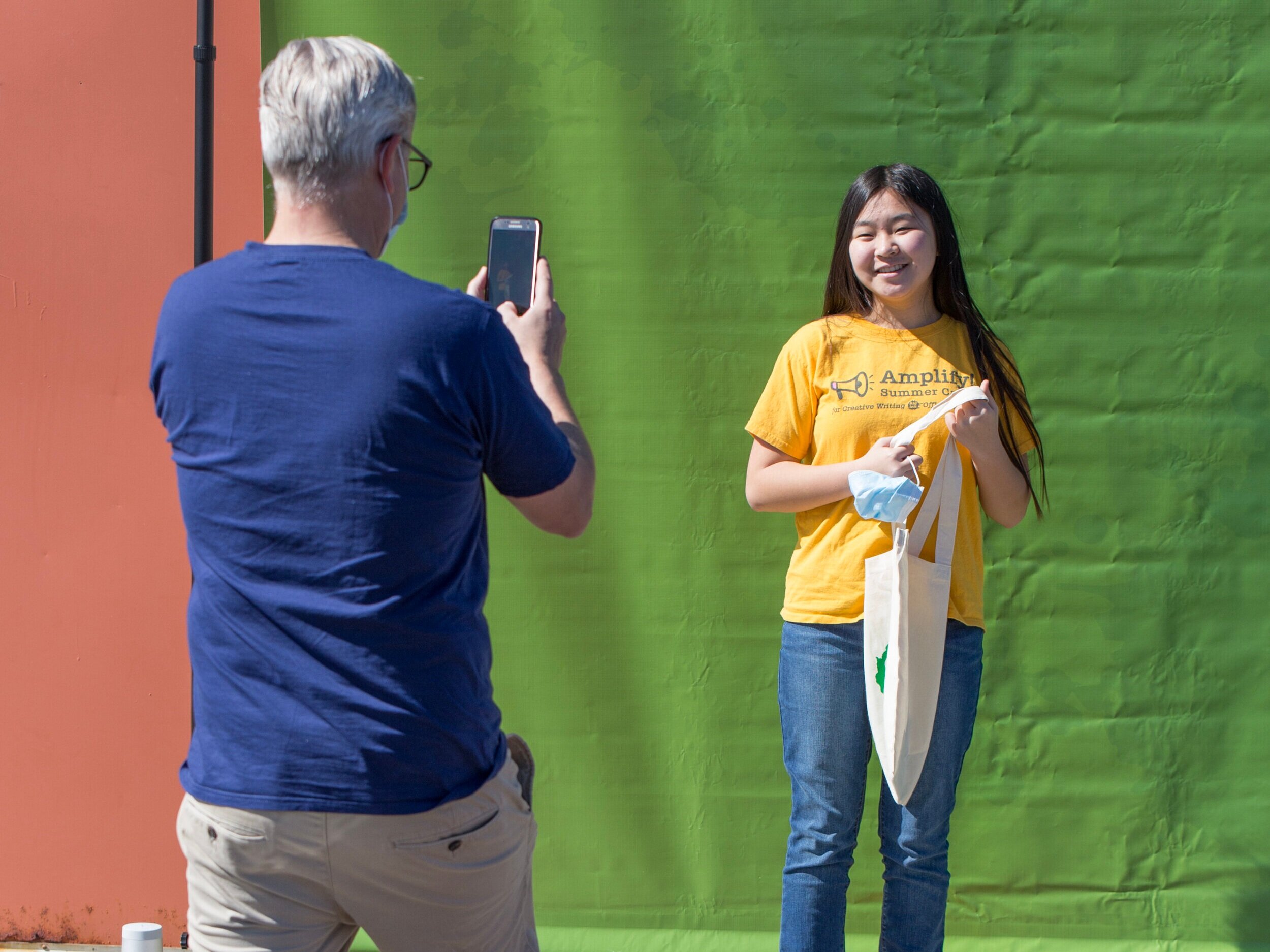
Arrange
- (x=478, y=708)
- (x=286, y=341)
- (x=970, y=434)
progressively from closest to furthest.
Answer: (x=286, y=341) → (x=478, y=708) → (x=970, y=434)

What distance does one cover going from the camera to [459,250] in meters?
2.62

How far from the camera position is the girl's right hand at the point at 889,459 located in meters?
1.93

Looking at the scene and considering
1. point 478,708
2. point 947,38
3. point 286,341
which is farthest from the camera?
point 947,38

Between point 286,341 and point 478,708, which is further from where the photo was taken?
point 478,708

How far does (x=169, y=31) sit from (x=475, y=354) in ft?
6.57

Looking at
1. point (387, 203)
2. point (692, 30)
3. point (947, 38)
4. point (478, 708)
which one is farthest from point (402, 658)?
point (947, 38)

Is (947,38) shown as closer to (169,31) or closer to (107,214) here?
(169,31)

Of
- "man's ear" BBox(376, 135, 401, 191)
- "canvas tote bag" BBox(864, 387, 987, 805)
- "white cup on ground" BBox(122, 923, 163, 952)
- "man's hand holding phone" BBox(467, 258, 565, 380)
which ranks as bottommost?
"white cup on ground" BBox(122, 923, 163, 952)

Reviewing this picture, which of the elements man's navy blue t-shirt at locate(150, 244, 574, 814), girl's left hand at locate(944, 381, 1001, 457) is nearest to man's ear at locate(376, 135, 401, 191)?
man's navy blue t-shirt at locate(150, 244, 574, 814)

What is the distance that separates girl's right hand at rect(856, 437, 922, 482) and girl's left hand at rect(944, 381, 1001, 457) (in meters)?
0.09

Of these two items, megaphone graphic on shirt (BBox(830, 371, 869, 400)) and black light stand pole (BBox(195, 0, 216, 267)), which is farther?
black light stand pole (BBox(195, 0, 216, 267))

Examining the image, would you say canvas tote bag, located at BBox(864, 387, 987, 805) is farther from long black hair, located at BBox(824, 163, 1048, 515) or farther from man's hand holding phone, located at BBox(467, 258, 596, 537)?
man's hand holding phone, located at BBox(467, 258, 596, 537)

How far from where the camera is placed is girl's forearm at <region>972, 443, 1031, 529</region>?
203cm

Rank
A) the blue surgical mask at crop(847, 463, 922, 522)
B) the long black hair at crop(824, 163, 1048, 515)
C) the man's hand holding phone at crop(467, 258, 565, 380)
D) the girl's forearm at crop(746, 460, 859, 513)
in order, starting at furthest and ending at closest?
the long black hair at crop(824, 163, 1048, 515) → the girl's forearm at crop(746, 460, 859, 513) → the blue surgical mask at crop(847, 463, 922, 522) → the man's hand holding phone at crop(467, 258, 565, 380)
